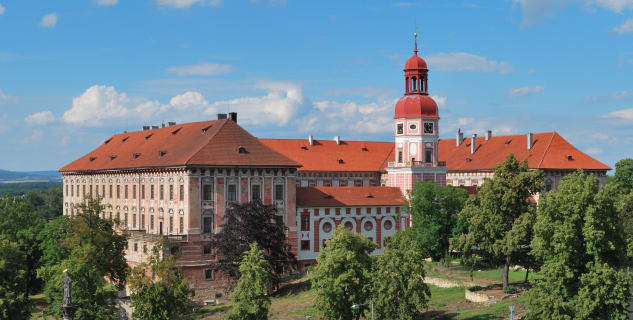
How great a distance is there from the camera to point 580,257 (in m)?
52.9

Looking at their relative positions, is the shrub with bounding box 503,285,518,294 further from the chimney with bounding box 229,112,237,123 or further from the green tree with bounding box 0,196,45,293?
the green tree with bounding box 0,196,45,293

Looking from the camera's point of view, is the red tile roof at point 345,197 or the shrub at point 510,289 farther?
the red tile roof at point 345,197

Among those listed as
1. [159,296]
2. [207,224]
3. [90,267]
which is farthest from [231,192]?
[159,296]

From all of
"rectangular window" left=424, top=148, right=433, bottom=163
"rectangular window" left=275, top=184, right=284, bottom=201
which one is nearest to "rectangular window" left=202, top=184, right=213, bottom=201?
"rectangular window" left=275, top=184, right=284, bottom=201

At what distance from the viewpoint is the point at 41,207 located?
193m

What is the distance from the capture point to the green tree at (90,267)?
6122cm

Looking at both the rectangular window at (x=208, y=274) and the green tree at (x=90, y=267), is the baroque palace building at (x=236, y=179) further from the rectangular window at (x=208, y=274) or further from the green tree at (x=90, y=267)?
the green tree at (x=90, y=267)

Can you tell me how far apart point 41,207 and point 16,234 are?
4388 inches

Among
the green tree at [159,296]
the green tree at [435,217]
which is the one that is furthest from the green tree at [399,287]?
the green tree at [435,217]

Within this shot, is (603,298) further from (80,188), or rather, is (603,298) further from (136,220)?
(80,188)

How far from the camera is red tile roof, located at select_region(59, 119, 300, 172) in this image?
82.3m

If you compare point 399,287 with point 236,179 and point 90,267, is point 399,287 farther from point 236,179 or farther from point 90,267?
point 236,179

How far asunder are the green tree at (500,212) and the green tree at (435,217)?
1493cm

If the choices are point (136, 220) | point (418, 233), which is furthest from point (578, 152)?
point (136, 220)
